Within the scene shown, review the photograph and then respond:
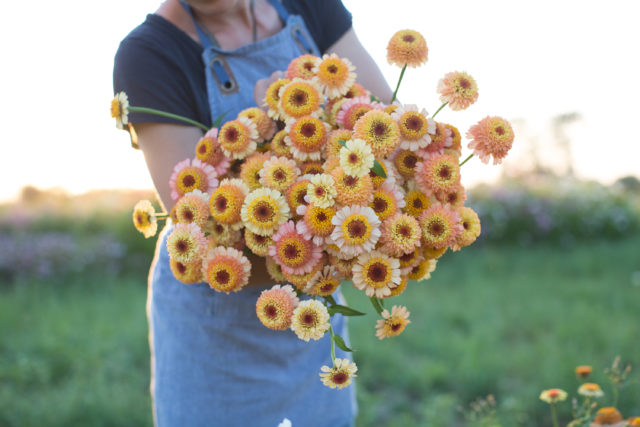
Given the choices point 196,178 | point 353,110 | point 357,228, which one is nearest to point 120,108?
point 196,178

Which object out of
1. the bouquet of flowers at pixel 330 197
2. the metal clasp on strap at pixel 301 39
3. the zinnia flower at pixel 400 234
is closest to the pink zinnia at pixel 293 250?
the bouquet of flowers at pixel 330 197

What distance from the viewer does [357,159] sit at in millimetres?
865

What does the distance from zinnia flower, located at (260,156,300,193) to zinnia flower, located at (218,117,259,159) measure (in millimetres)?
73

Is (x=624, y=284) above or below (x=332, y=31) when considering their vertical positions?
below

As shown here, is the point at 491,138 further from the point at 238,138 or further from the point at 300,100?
the point at 238,138

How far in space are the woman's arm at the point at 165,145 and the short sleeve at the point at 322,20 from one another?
0.49m

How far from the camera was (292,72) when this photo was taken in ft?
3.58

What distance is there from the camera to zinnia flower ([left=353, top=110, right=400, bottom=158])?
905mm

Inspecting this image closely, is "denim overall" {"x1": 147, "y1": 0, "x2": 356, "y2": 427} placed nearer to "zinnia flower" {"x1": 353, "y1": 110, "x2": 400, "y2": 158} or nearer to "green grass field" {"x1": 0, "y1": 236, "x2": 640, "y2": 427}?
"zinnia flower" {"x1": 353, "y1": 110, "x2": 400, "y2": 158}

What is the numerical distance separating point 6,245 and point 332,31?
467 centimetres

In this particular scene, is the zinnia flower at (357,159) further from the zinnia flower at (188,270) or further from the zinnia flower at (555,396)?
the zinnia flower at (555,396)

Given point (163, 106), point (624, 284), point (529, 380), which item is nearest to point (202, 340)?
point (163, 106)

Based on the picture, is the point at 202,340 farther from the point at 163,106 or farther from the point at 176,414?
the point at 163,106

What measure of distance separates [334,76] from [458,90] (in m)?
0.23
